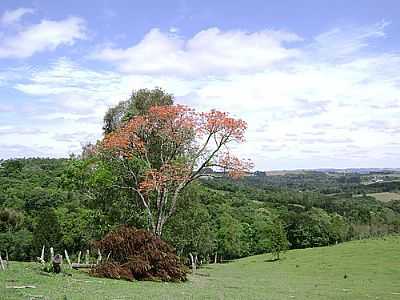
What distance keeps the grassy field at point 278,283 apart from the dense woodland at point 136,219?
8512mm

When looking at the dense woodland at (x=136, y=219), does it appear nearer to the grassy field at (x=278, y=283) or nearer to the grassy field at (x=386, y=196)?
the grassy field at (x=278, y=283)

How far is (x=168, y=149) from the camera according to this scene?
3559 cm

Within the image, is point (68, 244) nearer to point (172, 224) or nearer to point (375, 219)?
point (172, 224)

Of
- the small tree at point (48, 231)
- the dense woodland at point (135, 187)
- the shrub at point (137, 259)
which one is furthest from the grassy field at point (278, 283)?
the small tree at point (48, 231)

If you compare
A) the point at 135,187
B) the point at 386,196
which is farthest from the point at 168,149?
the point at 386,196

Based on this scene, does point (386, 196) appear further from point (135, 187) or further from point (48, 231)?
point (135, 187)

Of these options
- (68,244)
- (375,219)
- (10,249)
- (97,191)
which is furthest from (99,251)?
(375,219)

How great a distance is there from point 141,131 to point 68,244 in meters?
28.9

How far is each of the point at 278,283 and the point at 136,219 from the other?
41.8 feet

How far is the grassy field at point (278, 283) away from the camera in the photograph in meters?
17.6

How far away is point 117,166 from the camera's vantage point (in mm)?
35844

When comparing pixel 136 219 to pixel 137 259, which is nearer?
pixel 137 259

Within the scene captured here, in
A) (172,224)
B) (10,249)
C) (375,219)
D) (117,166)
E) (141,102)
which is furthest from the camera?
(375,219)

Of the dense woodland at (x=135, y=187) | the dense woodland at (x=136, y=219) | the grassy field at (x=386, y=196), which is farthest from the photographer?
the grassy field at (x=386, y=196)
